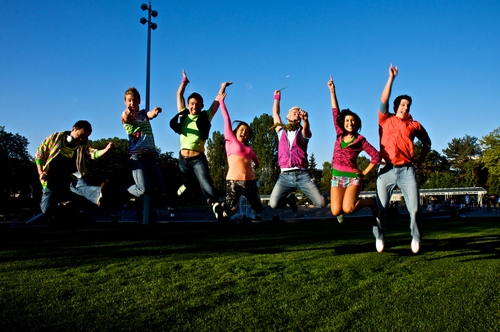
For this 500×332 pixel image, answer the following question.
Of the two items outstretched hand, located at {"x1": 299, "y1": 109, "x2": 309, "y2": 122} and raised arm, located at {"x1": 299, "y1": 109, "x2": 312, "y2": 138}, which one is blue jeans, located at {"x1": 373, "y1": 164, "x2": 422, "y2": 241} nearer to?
raised arm, located at {"x1": 299, "y1": 109, "x2": 312, "y2": 138}

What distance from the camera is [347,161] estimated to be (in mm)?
7559

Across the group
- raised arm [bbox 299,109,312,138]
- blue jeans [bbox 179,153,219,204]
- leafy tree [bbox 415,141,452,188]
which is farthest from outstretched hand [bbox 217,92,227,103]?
leafy tree [bbox 415,141,452,188]

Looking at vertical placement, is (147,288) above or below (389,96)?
below

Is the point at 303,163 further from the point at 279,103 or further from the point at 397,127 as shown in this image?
the point at 397,127

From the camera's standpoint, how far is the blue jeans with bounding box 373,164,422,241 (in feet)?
24.6

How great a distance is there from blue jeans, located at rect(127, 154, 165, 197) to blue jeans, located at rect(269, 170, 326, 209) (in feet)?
7.16

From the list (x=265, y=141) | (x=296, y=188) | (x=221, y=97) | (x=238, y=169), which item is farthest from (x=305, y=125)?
(x=265, y=141)

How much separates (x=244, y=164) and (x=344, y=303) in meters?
3.04

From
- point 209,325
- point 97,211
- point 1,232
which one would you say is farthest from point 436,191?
point 209,325

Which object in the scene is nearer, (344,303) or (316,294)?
(344,303)

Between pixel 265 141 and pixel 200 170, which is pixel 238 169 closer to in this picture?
pixel 200 170

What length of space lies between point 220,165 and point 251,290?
7646 millimetres

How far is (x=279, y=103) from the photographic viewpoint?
26.6 feet

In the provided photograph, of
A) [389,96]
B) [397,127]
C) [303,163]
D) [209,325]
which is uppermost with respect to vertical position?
[389,96]
